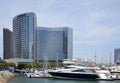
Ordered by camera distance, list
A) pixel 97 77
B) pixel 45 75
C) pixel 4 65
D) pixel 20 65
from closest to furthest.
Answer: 1. pixel 97 77
2. pixel 45 75
3. pixel 4 65
4. pixel 20 65

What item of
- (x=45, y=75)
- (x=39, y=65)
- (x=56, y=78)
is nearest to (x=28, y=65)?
(x=39, y=65)

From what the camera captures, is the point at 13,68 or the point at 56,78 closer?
the point at 56,78

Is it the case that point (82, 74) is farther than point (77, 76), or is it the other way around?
point (77, 76)

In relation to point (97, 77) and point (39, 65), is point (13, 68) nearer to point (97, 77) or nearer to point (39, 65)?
point (39, 65)

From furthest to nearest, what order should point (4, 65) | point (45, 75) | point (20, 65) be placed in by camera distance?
point (20, 65) < point (4, 65) < point (45, 75)

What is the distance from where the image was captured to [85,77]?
10400cm

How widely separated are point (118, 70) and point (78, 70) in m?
30.6

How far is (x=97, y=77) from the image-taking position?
104 meters

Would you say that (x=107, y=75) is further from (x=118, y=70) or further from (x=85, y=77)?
(x=118, y=70)

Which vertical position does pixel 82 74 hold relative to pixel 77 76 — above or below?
above

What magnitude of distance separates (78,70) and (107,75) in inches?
448

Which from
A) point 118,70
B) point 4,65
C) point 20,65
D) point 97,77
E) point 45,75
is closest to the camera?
point 97,77

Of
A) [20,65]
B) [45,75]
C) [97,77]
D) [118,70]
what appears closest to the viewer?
[97,77]

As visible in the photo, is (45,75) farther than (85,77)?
Yes
